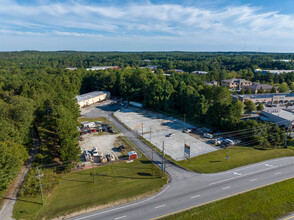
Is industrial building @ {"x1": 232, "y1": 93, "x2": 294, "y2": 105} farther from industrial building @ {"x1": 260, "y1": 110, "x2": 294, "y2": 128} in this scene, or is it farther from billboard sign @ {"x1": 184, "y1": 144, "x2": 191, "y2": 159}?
billboard sign @ {"x1": 184, "y1": 144, "x2": 191, "y2": 159}

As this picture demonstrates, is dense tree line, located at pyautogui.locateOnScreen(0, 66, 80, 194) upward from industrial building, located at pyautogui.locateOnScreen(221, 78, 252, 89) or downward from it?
downward

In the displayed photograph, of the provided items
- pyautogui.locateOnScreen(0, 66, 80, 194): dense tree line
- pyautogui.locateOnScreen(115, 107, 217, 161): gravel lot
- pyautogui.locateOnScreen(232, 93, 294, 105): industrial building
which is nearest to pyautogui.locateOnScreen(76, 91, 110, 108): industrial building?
pyautogui.locateOnScreen(115, 107, 217, 161): gravel lot

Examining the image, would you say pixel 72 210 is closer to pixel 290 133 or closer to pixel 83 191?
pixel 83 191

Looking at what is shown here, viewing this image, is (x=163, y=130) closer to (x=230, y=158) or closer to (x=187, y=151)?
(x=187, y=151)

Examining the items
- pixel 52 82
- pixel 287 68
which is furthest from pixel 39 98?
pixel 287 68

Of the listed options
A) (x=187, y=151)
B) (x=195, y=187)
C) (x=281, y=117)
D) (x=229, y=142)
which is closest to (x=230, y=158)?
(x=229, y=142)

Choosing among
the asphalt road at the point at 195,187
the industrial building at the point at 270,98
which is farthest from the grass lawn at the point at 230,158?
the industrial building at the point at 270,98
